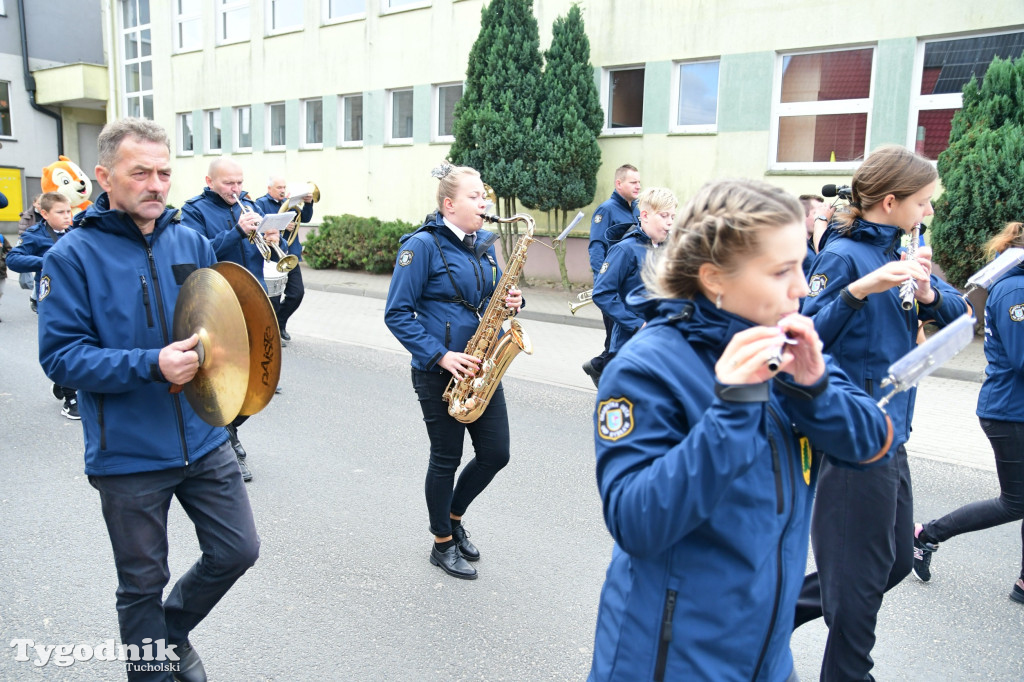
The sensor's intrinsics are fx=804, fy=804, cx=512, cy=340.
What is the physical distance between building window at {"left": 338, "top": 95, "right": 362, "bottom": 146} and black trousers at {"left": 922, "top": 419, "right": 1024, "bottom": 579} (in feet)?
59.1

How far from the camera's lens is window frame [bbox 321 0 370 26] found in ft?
63.5

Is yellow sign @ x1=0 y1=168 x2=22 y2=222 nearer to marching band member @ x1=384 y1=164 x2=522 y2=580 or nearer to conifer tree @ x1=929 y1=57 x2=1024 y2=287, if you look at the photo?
conifer tree @ x1=929 y1=57 x2=1024 y2=287

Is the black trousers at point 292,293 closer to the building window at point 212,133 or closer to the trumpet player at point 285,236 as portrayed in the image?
the trumpet player at point 285,236

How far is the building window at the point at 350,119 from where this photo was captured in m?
20.1

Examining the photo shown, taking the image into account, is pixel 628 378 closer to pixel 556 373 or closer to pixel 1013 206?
pixel 556 373

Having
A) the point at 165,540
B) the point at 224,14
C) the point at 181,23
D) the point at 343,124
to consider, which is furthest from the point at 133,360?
the point at 181,23

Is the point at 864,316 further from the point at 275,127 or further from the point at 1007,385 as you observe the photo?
the point at 275,127

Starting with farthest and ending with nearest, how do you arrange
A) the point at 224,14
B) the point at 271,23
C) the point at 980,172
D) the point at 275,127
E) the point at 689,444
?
1. the point at 224,14
2. the point at 275,127
3. the point at 271,23
4. the point at 980,172
5. the point at 689,444

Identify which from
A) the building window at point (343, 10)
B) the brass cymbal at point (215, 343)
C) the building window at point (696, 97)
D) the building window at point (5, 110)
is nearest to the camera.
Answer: the brass cymbal at point (215, 343)

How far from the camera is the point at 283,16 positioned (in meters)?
21.5

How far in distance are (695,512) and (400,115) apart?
61.6ft

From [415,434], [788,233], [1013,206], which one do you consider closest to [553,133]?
[1013,206]

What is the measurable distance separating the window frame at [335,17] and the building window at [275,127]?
2.83 metres

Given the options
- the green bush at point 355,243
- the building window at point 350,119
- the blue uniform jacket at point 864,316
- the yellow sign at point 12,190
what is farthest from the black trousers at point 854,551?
the yellow sign at point 12,190
